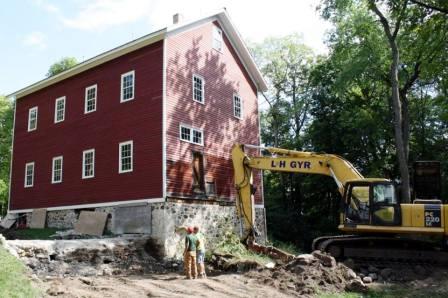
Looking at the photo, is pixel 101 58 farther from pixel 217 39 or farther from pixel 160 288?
pixel 160 288

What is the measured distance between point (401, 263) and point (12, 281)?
1139 centimetres

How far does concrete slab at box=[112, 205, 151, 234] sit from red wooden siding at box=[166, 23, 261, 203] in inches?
54.0

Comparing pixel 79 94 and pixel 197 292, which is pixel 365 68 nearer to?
pixel 79 94

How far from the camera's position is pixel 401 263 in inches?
595

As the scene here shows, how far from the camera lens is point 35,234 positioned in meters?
20.9

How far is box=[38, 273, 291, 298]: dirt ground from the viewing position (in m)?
10.4

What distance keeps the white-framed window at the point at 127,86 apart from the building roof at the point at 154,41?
3.39 feet

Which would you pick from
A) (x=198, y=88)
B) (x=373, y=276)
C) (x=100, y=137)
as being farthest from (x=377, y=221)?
(x=100, y=137)

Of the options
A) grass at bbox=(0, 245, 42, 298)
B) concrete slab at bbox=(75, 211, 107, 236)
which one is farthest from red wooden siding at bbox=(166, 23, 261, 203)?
grass at bbox=(0, 245, 42, 298)

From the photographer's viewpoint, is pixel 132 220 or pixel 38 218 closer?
pixel 132 220

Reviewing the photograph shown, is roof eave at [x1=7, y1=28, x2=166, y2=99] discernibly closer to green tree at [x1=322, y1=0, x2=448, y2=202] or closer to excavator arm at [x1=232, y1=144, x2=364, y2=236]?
excavator arm at [x1=232, y1=144, x2=364, y2=236]

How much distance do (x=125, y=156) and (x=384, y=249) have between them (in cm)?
1115

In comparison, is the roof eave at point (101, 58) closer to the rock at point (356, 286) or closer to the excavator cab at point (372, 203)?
the excavator cab at point (372, 203)

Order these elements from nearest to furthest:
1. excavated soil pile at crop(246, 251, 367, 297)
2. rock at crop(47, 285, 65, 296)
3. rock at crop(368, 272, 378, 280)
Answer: rock at crop(47, 285, 65, 296) → excavated soil pile at crop(246, 251, 367, 297) → rock at crop(368, 272, 378, 280)
